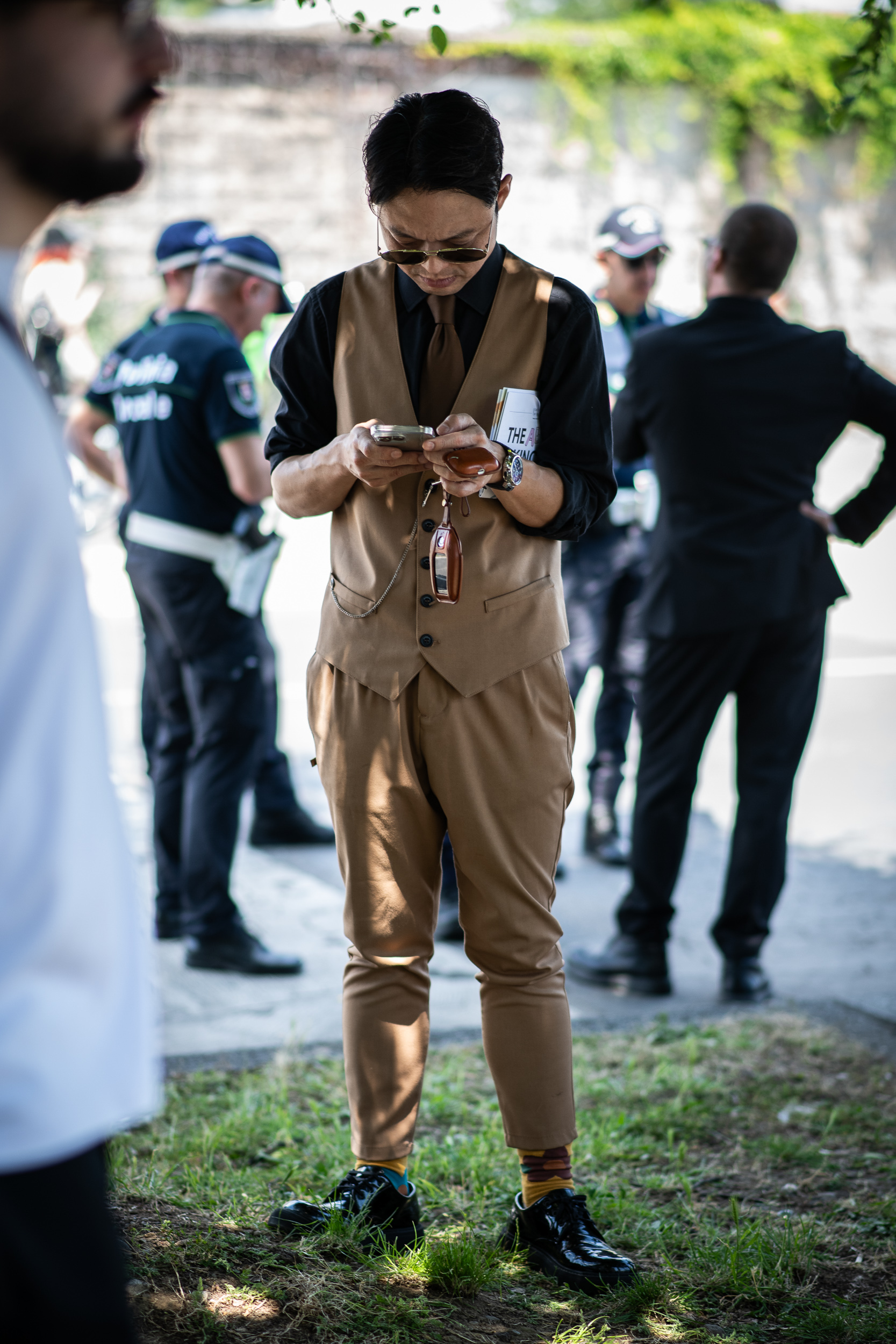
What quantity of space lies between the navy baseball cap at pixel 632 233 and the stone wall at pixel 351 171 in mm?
12029

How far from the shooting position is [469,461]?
7.16ft

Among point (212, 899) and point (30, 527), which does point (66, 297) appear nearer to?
point (212, 899)

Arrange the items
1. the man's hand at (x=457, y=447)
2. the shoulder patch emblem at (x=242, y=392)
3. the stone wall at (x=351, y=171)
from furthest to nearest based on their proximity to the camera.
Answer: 1. the stone wall at (x=351, y=171)
2. the shoulder patch emblem at (x=242, y=392)
3. the man's hand at (x=457, y=447)

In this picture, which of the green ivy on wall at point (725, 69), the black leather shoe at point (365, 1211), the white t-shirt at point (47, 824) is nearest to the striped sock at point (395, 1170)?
the black leather shoe at point (365, 1211)

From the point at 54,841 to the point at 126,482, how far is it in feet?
11.8

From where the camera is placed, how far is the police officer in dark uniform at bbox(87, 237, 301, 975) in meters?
4.20

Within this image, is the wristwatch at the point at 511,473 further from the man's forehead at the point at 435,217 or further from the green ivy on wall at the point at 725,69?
the green ivy on wall at the point at 725,69

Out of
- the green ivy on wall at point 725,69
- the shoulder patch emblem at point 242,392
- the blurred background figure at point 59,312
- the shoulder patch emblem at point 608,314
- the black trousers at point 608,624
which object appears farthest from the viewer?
the green ivy on wall at point 725,69

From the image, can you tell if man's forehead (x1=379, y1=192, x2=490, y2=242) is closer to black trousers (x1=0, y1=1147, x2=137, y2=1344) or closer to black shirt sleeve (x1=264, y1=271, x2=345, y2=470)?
black shirt sleeve (x1=264, y1=271, x2=345, y2=470)

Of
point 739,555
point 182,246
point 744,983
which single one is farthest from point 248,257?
point 744,983

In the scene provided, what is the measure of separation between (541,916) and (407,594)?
0.64 metres

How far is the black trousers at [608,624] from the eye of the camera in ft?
17.8

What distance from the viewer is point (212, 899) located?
14.3 ft

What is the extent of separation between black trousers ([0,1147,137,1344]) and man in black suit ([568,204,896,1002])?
3.12 metres
